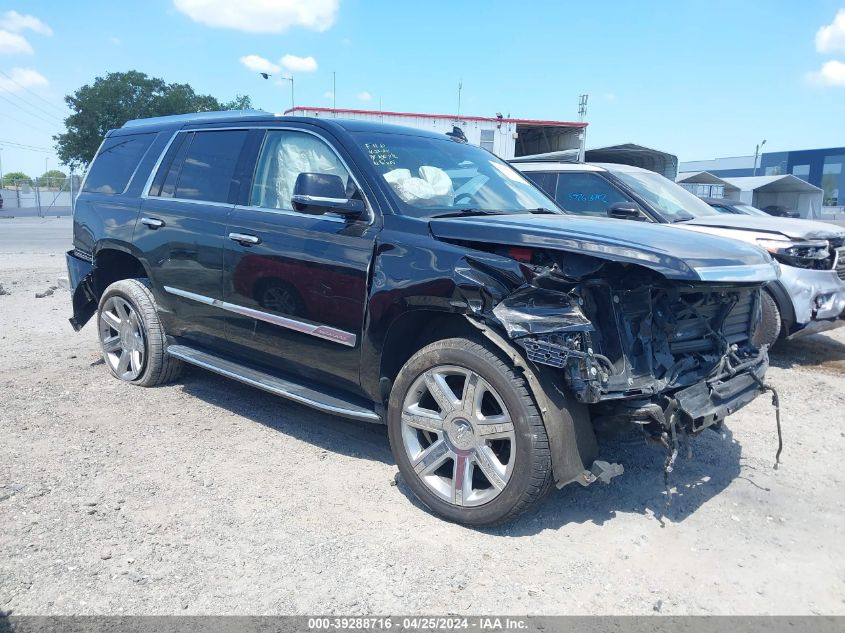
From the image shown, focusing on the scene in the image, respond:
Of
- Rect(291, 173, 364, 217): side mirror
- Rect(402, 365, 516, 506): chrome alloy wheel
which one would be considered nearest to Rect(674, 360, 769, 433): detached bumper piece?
Rect(402, 365, 516, 506): chrome alloy wheel

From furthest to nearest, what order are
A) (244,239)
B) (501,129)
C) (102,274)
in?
1. (501,129)
2. (102,274)
3. (244,239)

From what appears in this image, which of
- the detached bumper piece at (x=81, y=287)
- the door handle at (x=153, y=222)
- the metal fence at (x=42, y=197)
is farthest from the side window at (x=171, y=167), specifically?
the metal fence at (x=42, y=197)

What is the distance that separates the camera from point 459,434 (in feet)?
10.8

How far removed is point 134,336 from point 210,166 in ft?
5.32

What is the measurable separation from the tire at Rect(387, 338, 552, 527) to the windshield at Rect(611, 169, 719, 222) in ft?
14.5

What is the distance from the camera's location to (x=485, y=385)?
3.18 metres

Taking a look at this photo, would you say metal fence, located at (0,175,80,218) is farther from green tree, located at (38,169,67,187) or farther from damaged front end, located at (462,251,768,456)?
damaged front end, located at (462,251,768,456)

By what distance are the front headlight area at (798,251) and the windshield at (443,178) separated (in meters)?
2.85

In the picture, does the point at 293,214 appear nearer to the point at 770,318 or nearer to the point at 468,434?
the point at 468,434

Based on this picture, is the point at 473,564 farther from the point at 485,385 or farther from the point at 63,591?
the point at 63,591

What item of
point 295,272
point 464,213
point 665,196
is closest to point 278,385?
point 295,272

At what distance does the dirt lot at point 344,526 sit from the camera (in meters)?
2.79

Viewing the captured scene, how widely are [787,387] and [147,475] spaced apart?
5215mm

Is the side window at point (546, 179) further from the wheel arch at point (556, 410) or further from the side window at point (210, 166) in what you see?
the wheel arch at point (556, 410)
